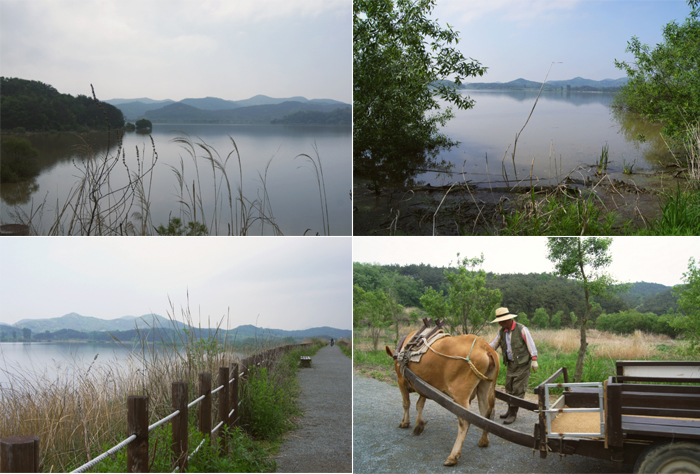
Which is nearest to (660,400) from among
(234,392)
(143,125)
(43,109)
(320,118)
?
(234,392)

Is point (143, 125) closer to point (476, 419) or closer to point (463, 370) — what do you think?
point (463, 370)

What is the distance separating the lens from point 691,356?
559cm

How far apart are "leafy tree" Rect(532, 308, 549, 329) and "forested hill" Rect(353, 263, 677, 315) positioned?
0.21 feet

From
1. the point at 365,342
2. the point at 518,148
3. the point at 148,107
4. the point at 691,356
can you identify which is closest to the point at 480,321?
the point at 365,342

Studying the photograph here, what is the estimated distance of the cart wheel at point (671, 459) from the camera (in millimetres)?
2291

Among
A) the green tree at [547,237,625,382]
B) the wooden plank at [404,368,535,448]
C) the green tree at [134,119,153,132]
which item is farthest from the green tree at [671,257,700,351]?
the green tree at [134,119,153,132]

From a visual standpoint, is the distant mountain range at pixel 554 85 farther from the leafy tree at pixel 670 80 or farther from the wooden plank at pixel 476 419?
the wooden plank at pixel 476 419

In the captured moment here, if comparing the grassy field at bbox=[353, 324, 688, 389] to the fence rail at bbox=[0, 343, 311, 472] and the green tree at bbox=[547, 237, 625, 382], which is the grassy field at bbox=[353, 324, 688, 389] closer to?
the green tree at bbox=[547, 237, 625, 382]

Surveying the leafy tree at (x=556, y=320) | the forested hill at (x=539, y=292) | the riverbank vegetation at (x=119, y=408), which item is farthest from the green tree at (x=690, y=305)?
the riverbank vegetation at (x=119, y=408)

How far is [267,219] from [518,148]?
3.42 m

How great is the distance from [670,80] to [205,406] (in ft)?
22.0

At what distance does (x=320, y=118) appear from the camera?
4.30 meters

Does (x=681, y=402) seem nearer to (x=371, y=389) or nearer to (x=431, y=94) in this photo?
(x=371, y=389)

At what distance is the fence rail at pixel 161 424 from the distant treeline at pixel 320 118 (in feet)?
8.46
